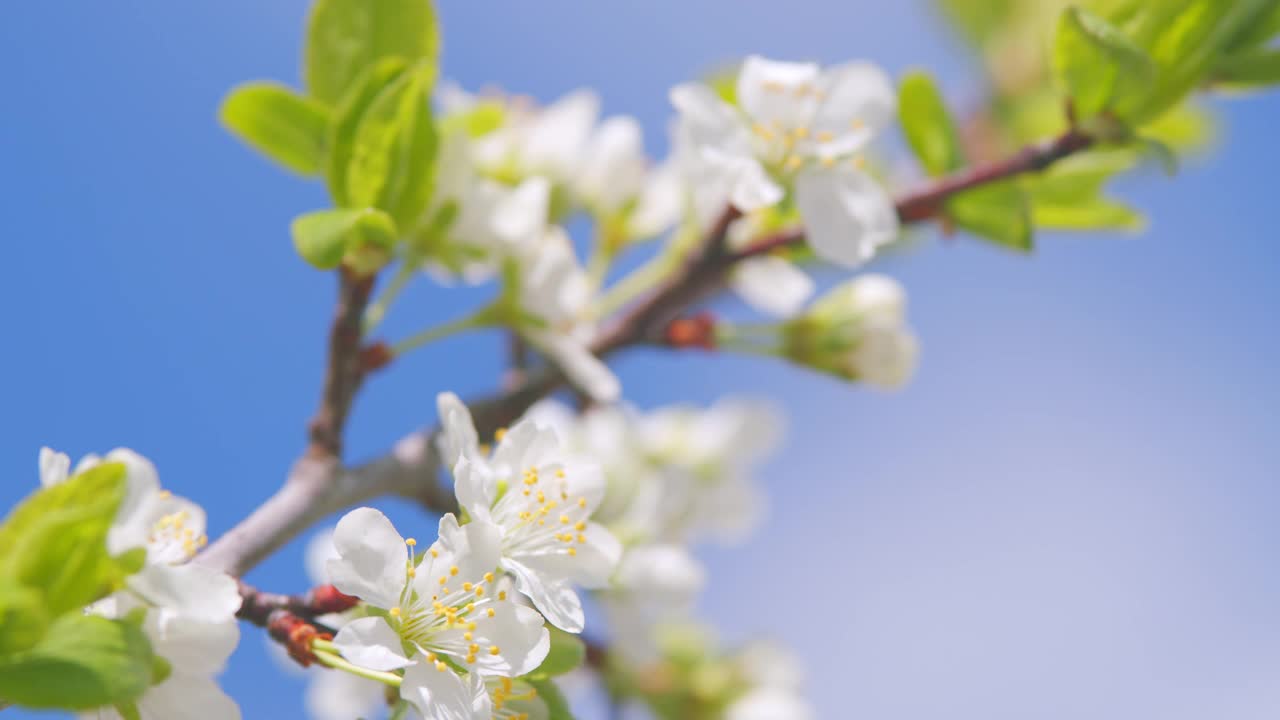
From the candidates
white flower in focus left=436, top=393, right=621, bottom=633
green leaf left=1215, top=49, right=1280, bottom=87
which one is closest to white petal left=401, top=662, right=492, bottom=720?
white flower in focus left=436, top=393, right=621, bottom=633

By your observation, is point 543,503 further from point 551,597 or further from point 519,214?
point 519,214

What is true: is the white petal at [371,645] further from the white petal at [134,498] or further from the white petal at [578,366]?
the white petal at [578,366]

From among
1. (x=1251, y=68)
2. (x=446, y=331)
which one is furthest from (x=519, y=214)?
(x=1251, y=68)

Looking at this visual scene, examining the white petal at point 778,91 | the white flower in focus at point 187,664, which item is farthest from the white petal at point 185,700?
the white petal at point 778,91

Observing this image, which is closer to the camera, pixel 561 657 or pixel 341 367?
pixel 561 657

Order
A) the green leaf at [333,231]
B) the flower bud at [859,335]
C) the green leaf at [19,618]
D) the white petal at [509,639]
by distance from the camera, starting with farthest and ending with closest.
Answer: the flower bud at [859,335] → the green leaf at [333,231] → the white petal at [509,639] → the green leaf at [19,618]

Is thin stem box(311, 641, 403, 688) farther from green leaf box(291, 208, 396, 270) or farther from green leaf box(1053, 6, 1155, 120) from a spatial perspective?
green leaf box(1053, 6, 1155, 120)
